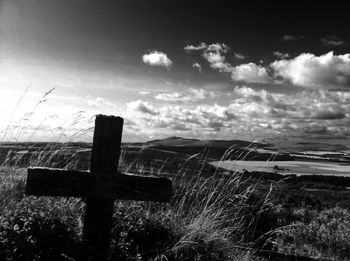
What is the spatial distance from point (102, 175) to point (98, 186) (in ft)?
0.37

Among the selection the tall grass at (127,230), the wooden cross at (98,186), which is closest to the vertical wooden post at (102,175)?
the wooden cross at (98,186)

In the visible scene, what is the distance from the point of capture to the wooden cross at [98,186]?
3607 mm

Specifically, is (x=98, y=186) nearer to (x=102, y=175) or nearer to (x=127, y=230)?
(x=102, y=175)

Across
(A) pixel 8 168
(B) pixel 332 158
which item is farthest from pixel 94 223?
(B) pixel 332 158

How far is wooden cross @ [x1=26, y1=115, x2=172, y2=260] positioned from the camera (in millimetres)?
3607

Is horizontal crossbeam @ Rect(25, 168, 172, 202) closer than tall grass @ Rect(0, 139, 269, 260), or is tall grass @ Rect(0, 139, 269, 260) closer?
horizontal crossbeam @ Rect(25, 168, 172, 202)

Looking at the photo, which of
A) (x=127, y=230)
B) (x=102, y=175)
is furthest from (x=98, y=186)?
(x=127, y=230)

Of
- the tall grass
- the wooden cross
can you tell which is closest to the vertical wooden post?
the wooden cross

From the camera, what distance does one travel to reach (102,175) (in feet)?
11.9

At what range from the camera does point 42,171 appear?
142 inches

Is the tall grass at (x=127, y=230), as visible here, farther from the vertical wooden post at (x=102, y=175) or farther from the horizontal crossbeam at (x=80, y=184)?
the horizontal crossbeam at (x=80, y=184)

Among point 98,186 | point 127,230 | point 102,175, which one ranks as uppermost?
point 102,175

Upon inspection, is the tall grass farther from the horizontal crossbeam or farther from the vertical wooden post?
the horizontal crossbeam

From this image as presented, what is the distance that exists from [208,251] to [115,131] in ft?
5.87
